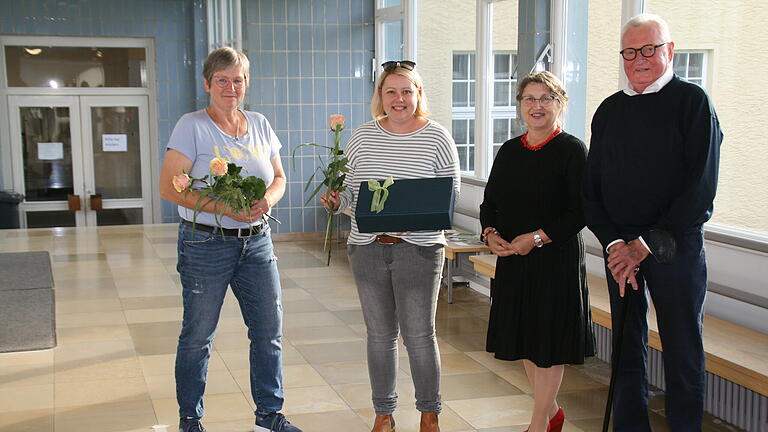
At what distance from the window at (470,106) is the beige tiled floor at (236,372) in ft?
4.36

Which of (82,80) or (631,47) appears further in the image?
(82,80)

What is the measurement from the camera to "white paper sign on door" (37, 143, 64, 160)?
11.4m

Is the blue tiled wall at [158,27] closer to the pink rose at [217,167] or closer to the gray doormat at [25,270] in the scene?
the gray doormat at [25,270]

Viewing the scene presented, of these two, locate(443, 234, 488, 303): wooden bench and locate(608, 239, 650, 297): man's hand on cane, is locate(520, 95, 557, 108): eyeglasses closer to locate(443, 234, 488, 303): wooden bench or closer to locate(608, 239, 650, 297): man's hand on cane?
locate(608, 239, 650, 297): man's hand on cane

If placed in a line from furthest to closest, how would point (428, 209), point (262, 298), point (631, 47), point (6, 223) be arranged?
1. point (6, 223)
2. point (262, 298)
3. point (428, 209)
4. point (631, 47)

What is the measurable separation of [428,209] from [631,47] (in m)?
0.91

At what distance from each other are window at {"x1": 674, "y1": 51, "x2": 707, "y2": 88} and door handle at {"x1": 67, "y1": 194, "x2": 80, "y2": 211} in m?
9.16

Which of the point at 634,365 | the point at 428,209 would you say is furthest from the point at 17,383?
the point at 634,365

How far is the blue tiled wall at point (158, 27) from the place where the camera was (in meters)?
10.8

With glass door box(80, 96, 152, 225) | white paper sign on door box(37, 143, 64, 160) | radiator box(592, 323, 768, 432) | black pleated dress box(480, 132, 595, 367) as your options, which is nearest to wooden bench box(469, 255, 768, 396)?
radiator box(592, 323, 768, 432)

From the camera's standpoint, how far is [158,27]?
11.3m

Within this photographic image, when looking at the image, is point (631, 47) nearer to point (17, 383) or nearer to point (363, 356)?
point (363, 356)

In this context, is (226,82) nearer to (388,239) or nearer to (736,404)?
(388,239)

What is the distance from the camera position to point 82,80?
11.4 m
